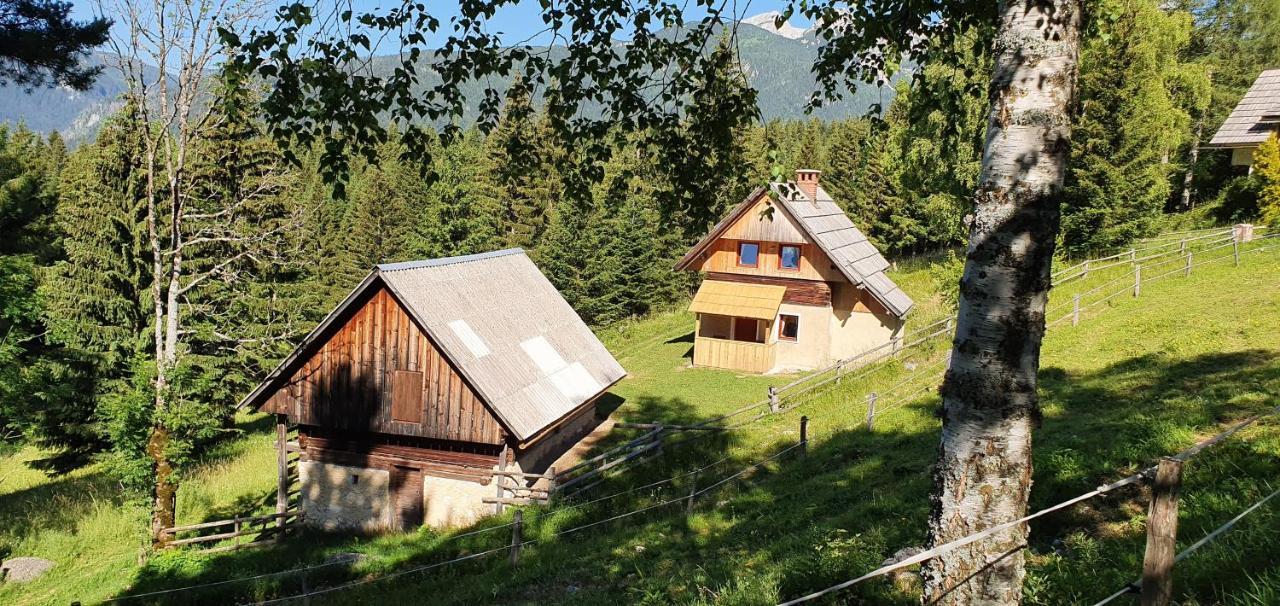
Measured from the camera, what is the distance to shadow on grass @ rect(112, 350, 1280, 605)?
6078mm

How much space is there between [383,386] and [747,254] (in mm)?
18707

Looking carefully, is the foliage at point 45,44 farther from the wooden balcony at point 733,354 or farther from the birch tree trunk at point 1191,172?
the birch tree trunk at point 1191,172

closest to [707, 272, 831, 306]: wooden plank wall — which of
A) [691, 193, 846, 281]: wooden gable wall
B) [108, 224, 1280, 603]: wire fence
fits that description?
[691, 193, 846, 281]: wooden gable wall

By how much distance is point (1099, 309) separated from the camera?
2105 cm

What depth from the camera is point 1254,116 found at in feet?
113

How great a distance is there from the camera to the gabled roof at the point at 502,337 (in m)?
16.8

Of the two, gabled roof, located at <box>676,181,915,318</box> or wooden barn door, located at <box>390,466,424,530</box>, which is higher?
gabled roof, located at <box>676,181,915,318</box>

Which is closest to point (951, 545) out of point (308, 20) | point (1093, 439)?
point (308, 20)

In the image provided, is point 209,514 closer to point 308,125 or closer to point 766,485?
point 766,485

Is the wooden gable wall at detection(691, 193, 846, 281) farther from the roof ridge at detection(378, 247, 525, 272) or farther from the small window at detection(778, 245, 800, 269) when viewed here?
the roof ridge at detection(378, 247, 525, 272)

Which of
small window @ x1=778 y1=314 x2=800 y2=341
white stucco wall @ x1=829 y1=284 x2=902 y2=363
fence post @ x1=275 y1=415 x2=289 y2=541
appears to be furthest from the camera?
small window @ x1=778 y1=314 x2=800 y2=341

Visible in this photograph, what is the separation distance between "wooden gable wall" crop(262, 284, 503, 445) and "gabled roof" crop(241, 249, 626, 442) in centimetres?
39

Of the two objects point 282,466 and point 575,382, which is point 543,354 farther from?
point 282,466

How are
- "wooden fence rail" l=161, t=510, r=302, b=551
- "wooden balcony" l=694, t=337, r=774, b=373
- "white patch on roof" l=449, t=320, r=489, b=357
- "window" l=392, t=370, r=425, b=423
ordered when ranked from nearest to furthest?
"wooden fence rail" l=161, t=510, r=302, b=551, "window" l=392, t=370, r=425, b=423, "white patch on roof" l=449, t=320, r=489, b=357, "wooden balcony" l=694, t=337, r=774, b=373
